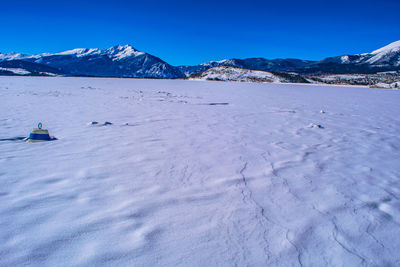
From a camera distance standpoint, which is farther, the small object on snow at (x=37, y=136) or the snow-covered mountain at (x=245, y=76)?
the snow-covered mountain at (x=245, y=76)

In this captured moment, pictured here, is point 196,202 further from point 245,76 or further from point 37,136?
point 245,76

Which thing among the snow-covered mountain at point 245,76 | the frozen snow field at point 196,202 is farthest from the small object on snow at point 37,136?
the snow-covered mountain at point 245,76

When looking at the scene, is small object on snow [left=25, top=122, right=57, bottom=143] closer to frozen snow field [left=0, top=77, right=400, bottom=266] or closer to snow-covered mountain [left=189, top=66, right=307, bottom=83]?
frozen snow field [left=0, top=77, right=400, bottom=266]

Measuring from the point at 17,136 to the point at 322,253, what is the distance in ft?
23.1

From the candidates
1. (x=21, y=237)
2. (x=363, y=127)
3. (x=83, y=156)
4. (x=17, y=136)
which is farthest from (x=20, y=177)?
(x=363, y=127)

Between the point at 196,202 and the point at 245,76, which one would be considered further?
the point at 245,76

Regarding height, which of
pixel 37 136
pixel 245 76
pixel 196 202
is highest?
pixel 245 76

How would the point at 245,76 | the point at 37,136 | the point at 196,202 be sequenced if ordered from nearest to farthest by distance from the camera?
the point at 196,202 < the point at 37,136 < the point at 245,76

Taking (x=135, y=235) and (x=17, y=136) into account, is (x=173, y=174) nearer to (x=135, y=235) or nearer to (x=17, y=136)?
(x=135, y=235)

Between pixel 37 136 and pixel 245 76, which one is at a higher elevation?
pixel 245 76

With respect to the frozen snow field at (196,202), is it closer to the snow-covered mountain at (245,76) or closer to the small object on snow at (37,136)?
the small object on snow at (37,136)

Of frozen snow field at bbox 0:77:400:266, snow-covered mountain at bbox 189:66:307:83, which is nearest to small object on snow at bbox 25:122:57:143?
frozen snow field at bbox 0:77:400:266

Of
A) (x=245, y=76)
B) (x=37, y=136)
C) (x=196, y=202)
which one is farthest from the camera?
(x=245, y=76)

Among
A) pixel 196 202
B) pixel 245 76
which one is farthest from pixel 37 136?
pixel 245 76
